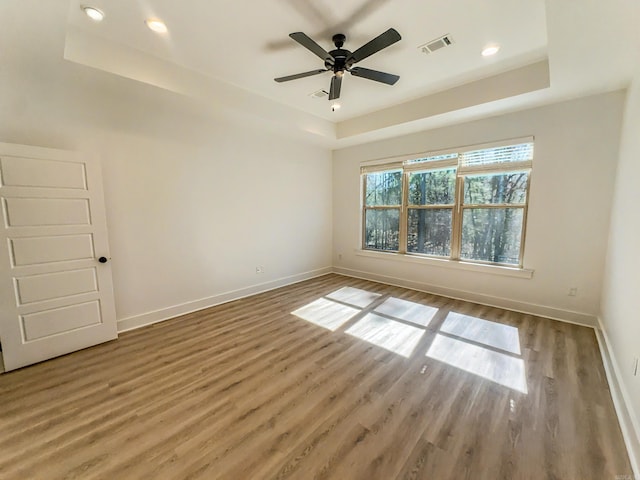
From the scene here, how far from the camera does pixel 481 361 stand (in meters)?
2.47

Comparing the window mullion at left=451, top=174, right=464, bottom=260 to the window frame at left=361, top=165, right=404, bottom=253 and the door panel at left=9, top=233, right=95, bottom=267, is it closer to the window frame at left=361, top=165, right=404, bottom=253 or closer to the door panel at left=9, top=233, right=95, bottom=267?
the window frame at left=361, top=165, right=404, bottom=253

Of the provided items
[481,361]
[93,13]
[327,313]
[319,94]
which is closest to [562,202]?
[481,361]

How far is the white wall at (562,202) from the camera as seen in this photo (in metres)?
2.98

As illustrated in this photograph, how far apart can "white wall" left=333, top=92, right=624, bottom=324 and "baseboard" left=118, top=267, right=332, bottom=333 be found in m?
3.04

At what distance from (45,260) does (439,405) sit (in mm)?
3778

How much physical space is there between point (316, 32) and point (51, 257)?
11.0 feet

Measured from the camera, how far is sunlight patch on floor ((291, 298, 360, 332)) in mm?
3324

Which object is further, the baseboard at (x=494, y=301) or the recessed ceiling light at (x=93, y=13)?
the baseboard at (x=494, y=301)

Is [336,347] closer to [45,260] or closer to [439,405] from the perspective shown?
[439,405]

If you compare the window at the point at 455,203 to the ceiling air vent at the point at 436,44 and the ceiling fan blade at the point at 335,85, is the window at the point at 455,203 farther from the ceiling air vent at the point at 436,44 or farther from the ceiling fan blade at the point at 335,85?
the ceiling fan blade at the point at 335,85

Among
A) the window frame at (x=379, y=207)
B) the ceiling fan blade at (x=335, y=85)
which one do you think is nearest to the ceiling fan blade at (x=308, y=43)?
the ceiling fan blade at (x=335, y=85)

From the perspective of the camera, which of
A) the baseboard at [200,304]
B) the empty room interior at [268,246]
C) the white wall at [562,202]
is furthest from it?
the baseboard at [200,304]

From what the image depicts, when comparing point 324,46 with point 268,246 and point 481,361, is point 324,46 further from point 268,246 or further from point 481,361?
point 481,361

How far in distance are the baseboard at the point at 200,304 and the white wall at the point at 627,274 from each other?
421cm
